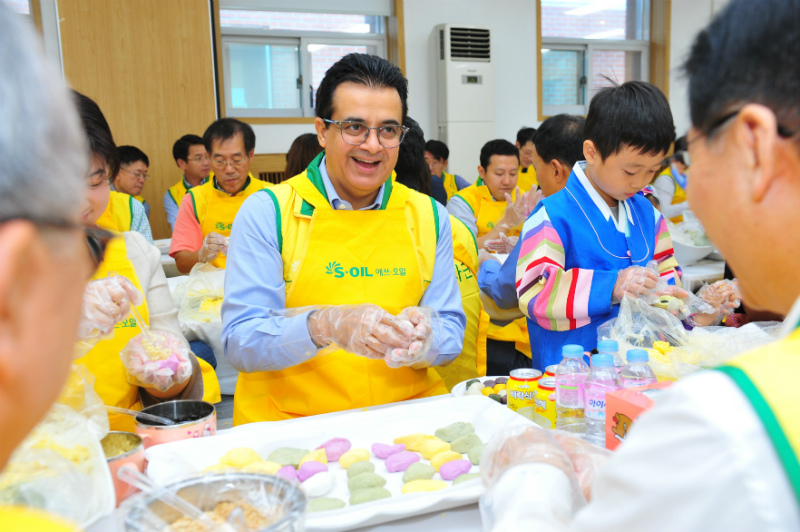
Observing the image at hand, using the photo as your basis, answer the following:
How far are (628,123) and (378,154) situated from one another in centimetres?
80

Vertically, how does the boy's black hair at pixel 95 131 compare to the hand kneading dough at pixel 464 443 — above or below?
above

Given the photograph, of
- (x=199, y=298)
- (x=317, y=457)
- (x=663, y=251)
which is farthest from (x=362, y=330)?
(x=199, y=298)

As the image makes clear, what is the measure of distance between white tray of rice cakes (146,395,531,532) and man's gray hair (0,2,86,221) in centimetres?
70

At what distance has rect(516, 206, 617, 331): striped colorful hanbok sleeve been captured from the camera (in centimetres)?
189

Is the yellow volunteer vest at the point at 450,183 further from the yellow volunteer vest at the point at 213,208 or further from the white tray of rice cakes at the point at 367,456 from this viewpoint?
the white tray of rice cakes at the point at 367,456

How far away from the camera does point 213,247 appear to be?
11.8ft

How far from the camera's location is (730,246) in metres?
0.67

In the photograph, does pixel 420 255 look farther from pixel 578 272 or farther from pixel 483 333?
pixel 483 333

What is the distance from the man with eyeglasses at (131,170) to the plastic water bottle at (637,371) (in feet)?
17.4

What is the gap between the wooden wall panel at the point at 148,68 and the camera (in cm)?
593

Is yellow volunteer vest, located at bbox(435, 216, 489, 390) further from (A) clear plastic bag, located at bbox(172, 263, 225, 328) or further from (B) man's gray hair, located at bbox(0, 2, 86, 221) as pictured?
(B) man's gray hair, located at bbox(0, 2, 86, 221)

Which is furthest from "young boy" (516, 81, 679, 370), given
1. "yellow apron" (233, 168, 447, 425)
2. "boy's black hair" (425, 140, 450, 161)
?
"boy's black hair" (425, 140, 450, 161)

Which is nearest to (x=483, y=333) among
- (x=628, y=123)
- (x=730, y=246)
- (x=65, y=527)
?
(x=628, y=123)

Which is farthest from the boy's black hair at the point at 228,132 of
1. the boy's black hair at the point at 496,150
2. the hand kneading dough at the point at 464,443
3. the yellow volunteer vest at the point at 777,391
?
the yellow volunteer vest at the point at 777,391
